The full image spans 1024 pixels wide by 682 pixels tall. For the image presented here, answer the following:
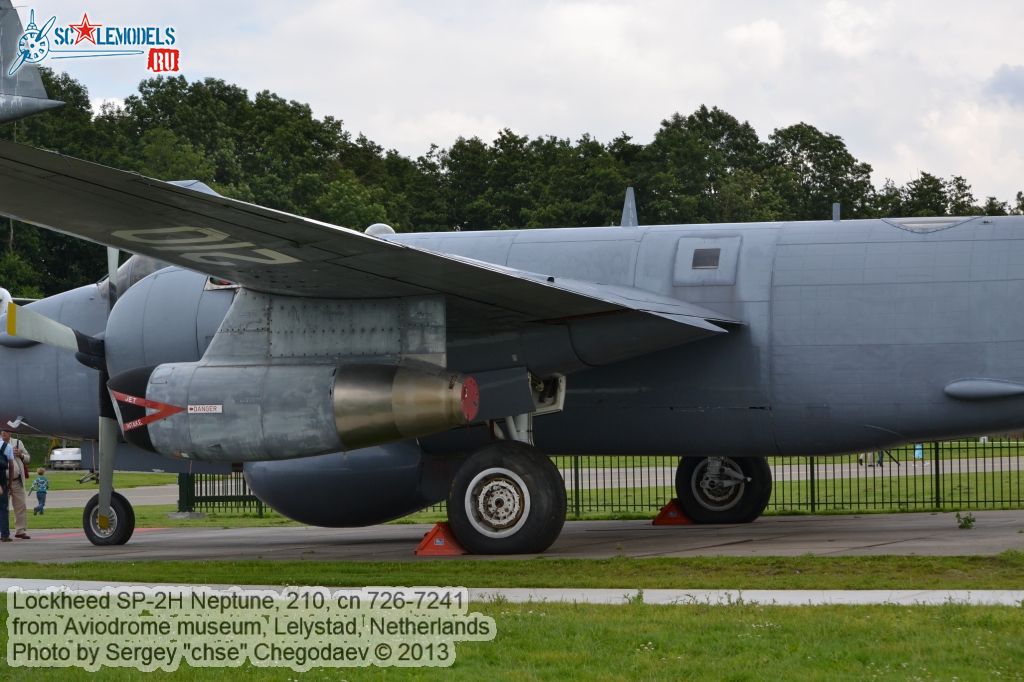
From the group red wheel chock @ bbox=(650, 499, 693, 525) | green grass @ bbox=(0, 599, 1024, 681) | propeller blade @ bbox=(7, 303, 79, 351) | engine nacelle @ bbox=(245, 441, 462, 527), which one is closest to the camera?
green grass @ bbox=(0, 599, 1024, 681)

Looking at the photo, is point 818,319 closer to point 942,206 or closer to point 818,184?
point 942,206

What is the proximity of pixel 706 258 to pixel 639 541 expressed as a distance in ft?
11.7

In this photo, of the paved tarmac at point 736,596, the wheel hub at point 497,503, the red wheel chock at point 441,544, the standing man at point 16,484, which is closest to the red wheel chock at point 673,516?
the red wheel chock at point 441,544

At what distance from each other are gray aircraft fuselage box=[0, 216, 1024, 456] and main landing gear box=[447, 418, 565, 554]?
1164 mm

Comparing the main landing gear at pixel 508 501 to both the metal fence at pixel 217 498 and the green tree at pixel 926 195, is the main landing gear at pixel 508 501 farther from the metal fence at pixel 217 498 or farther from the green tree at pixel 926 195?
the green tree at pixel 926 195

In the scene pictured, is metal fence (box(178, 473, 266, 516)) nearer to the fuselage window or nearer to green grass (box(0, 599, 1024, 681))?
the fuselage window

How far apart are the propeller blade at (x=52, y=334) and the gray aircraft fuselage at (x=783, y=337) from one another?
1.90 ft

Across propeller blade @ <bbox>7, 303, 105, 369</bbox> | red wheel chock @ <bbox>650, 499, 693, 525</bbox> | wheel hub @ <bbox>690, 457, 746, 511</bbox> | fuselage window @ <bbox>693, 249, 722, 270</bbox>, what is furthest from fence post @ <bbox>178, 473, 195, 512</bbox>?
fuselage window @ <bbox>693, 249, 722, 270</bbox>

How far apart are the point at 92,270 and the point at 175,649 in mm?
57361

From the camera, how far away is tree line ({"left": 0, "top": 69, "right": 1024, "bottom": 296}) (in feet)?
230

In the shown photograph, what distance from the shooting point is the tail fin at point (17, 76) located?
1870 centimetres

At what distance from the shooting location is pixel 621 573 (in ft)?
40.0

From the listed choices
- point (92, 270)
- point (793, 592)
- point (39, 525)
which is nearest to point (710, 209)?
point (92, 270)

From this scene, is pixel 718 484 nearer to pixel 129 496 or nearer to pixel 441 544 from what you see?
pixel 441 544
